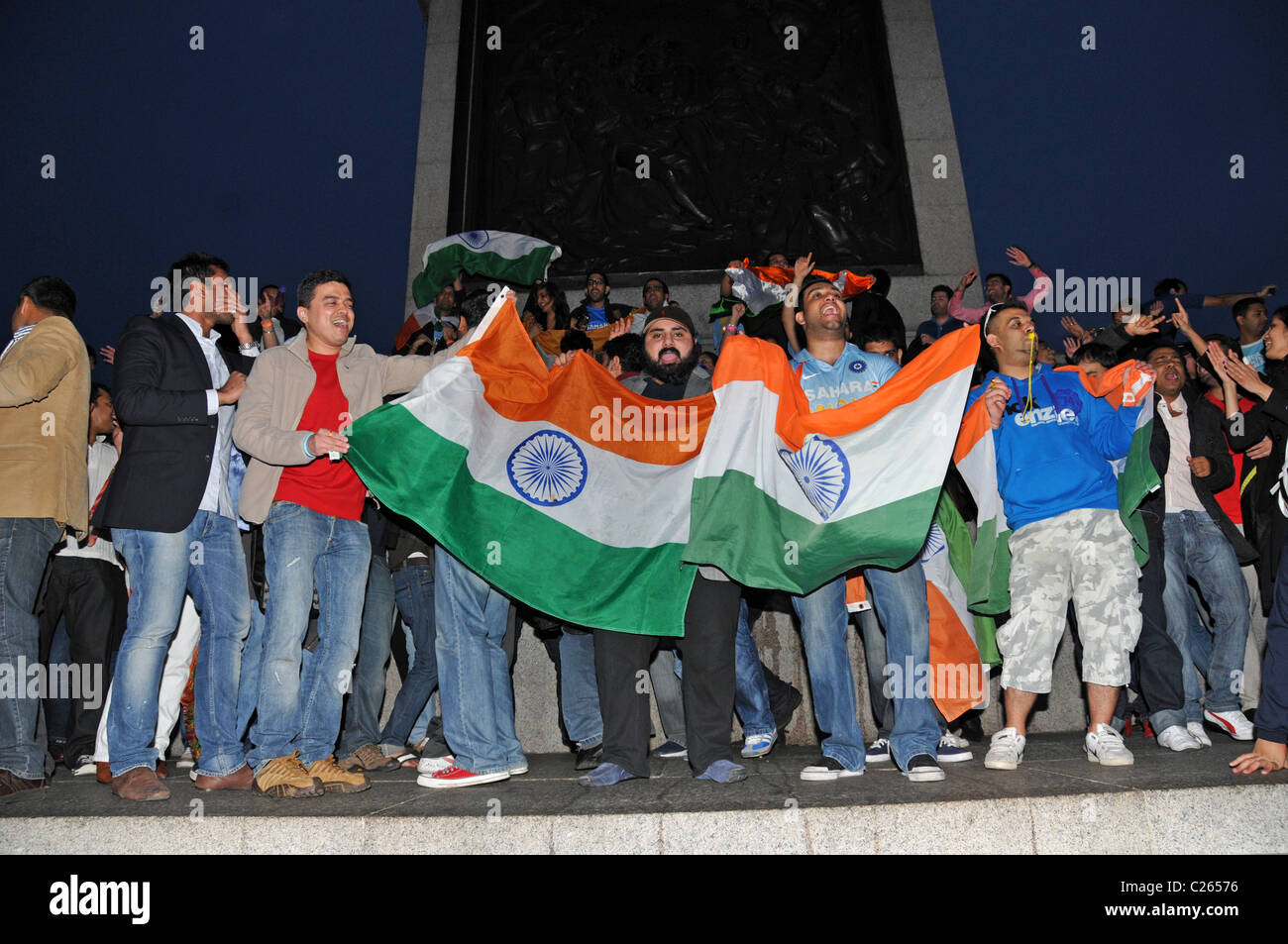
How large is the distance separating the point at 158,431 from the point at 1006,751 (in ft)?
15.8

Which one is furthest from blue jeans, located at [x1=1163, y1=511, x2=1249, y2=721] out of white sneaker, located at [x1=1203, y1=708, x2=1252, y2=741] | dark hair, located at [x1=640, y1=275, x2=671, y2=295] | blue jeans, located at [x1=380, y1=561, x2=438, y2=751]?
dark hair, located at [x1=640, y1=275, x2=671, y2=295]

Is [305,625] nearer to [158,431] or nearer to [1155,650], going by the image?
[158,431]

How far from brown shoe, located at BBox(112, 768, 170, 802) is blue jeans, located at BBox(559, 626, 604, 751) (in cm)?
234

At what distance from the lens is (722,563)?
17.7ft

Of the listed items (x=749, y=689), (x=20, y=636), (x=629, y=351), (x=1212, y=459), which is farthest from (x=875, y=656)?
(x=20, y=636)

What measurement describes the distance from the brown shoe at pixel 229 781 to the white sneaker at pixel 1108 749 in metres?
4.42

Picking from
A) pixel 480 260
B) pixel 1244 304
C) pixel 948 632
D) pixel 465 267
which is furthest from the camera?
pixel 465 267

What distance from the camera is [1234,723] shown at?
6711 mm

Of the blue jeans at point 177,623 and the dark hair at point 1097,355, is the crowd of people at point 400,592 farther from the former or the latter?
the dark hair at point 1097,355
